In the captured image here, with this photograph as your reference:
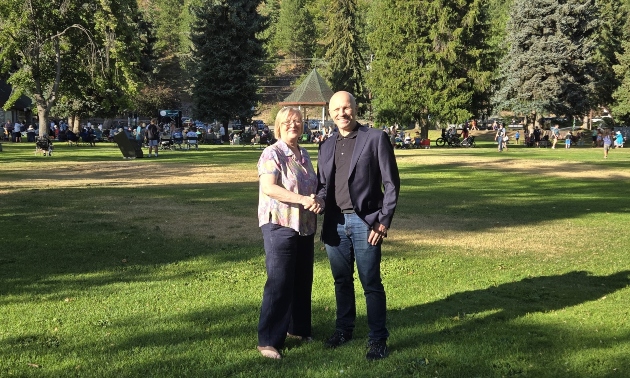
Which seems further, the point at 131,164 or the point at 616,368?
the point at 131,164

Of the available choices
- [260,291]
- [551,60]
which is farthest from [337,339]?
[551,60]

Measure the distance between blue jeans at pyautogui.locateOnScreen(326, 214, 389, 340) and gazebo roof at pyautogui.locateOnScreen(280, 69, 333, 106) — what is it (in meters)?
45.2

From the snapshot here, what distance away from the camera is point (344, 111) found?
5.07m

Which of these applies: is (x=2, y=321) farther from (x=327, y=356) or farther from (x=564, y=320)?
(x=564, y=320)

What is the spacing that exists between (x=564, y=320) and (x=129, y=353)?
149 inches

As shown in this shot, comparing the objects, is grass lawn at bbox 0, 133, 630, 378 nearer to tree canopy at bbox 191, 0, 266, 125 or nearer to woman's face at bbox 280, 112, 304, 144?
woman's face at bbox 280, 112, 304, 144

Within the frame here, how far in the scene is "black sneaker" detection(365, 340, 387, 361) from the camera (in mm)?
5047

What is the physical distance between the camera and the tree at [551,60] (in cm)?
5519

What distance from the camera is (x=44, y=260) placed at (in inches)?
340

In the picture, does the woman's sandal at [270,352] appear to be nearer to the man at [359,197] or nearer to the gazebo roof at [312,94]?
the man at [359,197]

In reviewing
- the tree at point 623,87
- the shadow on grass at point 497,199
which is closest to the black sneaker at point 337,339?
the shadow on grass at point 497,199

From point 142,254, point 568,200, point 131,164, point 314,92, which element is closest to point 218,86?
point 314,92

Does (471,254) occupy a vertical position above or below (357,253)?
below

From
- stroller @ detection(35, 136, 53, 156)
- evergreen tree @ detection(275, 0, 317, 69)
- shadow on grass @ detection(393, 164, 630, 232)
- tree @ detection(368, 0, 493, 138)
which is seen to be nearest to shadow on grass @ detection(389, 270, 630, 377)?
shadow on grass @ detection(393, 164, 630, 232)
